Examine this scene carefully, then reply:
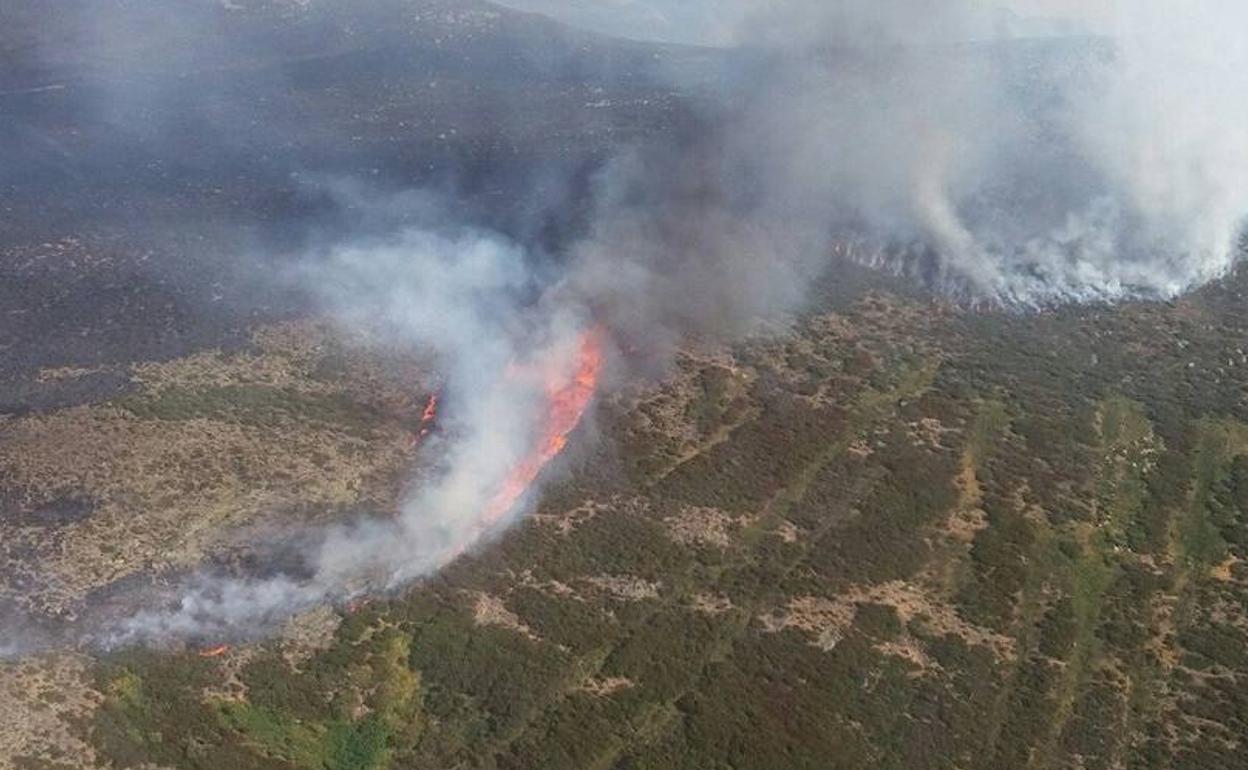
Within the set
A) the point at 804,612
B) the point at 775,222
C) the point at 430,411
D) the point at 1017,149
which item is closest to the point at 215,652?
the point at 430,411

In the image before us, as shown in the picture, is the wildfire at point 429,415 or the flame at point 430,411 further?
the flame at point 430,411

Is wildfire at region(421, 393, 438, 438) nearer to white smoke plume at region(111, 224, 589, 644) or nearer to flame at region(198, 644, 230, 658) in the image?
white smoke plume at region(111, 224, 589, 644)

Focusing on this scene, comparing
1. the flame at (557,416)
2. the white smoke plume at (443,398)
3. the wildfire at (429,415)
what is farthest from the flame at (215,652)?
the wildfire at (429,415)

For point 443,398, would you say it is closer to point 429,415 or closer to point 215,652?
point 429,415

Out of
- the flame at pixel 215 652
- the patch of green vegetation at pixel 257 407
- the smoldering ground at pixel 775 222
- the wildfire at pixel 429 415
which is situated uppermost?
the smoldering ground at pixel 775 222

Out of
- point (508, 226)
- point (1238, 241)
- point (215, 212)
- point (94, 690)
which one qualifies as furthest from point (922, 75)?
point (94, 690)

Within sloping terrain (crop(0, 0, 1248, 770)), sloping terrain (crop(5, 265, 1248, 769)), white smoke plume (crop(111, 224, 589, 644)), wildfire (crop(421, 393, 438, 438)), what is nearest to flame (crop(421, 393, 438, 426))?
wildfire (crop(421, 393, 438, 438))

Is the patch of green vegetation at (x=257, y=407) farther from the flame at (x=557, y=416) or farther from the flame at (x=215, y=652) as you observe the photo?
the flame at (x=215, y=652)
